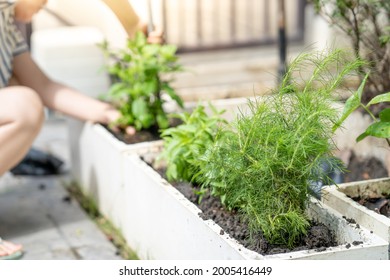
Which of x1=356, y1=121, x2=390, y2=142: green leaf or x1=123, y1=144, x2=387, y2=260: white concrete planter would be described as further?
x1=356, y1=121, x2=390, y2=142: green leaf

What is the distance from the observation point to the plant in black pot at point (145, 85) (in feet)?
13.7

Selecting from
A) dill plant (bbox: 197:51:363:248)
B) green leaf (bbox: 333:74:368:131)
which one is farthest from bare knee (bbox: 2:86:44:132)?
green leaf (bbox: 333:74:368:131)

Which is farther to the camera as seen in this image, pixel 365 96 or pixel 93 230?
pixel 93 230

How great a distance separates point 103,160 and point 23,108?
23.5 inches

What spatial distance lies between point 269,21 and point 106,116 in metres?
3.31

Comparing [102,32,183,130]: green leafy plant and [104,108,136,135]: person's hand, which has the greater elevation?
[102,32,183,130]: green leafy plant

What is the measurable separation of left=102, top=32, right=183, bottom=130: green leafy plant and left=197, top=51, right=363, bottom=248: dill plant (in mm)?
1188

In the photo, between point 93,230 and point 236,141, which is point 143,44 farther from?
point 236,141

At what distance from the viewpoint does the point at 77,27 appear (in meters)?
6.26

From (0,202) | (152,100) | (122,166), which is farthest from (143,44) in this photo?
(0,202)

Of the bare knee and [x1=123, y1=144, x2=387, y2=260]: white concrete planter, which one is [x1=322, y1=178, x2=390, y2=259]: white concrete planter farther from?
the bare knee

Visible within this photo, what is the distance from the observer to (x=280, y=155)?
2918mm

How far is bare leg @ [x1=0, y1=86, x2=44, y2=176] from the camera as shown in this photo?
3889 millimetres

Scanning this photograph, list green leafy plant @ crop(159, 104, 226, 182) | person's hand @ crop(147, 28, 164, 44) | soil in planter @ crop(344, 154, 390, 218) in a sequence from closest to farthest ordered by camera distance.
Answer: green leafy plant @ crop(159, 104, 226, 182)
soil in planter @ crop(344, 154, 390, 218)
person's hand @ crop(147, 28, 164, 44)
